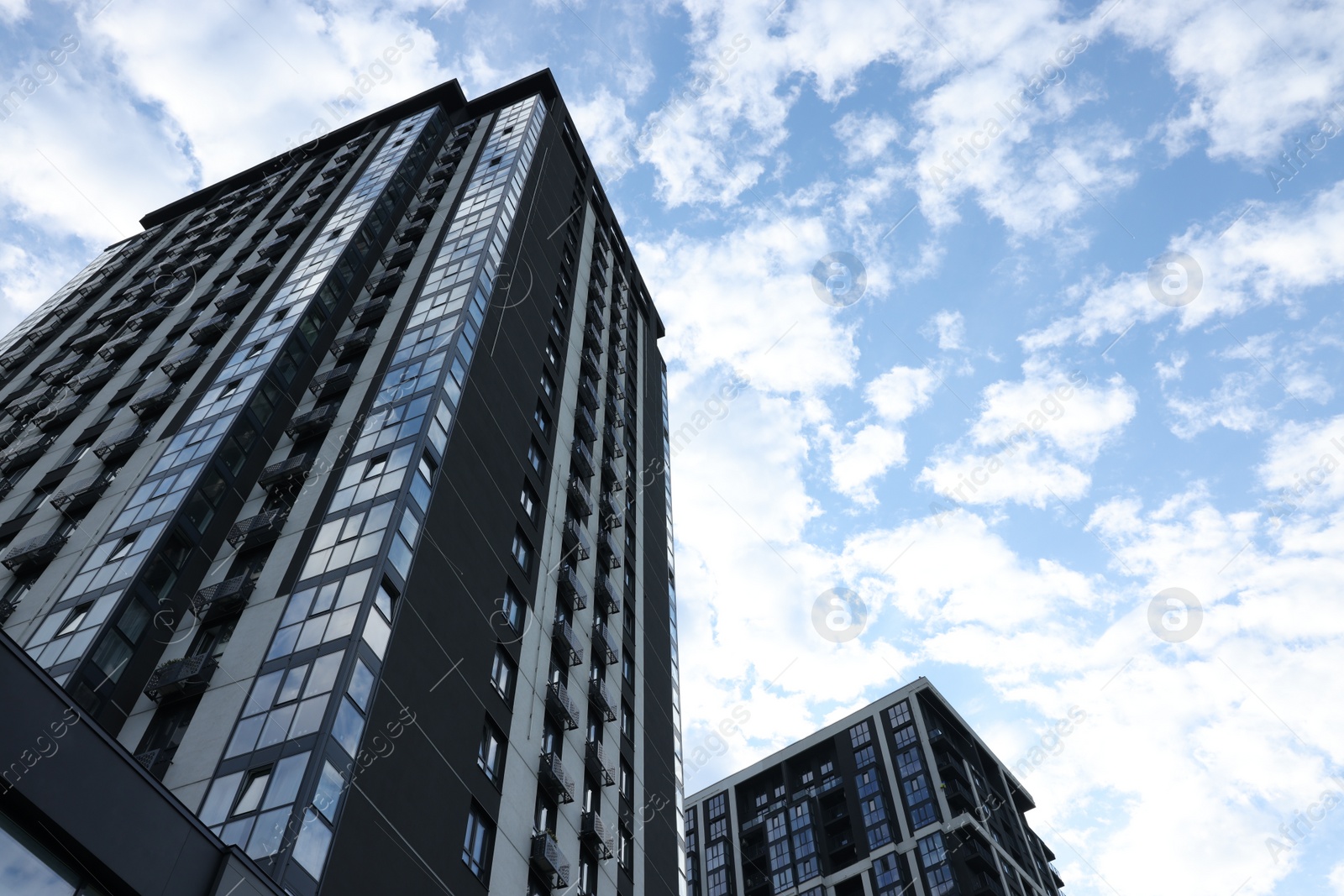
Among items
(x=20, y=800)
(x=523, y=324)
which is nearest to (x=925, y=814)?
(x=523, y=324)

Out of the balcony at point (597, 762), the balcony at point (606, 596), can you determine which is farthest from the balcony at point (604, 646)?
the balcony at point (597, 762)

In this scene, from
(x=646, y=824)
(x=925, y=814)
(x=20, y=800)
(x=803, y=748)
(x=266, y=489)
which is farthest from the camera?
(x=803, y=748)

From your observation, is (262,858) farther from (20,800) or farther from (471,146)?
(471,146)

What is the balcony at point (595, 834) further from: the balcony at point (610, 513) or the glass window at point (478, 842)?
the balcony at point (610, 513)

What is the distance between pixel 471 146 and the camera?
71.2m

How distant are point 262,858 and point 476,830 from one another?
26.8 feet

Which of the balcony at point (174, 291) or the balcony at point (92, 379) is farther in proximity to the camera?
the balcony at point (174, 291)

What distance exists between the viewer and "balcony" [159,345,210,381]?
47.1 m

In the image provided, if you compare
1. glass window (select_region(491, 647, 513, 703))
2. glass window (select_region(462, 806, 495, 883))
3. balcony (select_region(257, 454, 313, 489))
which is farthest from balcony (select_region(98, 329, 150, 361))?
glass window (select_region(462, 806, 495, 883))

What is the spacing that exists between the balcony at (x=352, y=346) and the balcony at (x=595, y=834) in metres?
23.1

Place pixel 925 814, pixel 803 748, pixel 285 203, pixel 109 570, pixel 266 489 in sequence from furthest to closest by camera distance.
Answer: pixel 803 748 → pixel 925 814 → pixel 285 203 → pixel 266 489 → pixel 109 570

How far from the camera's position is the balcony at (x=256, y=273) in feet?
183

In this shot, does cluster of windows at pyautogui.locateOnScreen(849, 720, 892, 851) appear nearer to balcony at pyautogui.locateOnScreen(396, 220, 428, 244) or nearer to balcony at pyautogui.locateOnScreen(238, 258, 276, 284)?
balcony at pyautogui.locateOnScreen(396, 220, 428, 244)

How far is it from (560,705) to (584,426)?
19494 mm
